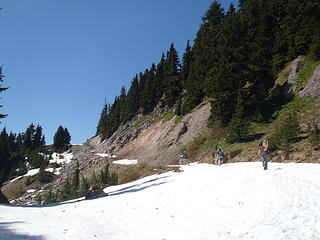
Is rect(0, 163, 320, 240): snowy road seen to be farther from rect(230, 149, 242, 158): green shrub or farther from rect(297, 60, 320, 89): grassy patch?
rect(297, 60, 320, 89): grassy patch

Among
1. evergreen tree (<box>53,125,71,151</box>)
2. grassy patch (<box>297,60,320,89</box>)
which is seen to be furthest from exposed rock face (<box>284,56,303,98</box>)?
evergreen tree (<box>53,125,71,151</box>)

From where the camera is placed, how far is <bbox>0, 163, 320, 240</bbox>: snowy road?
18.9 feet

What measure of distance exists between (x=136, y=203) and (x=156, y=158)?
70.2 feet

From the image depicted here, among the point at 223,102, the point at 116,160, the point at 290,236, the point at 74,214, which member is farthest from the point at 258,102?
the point at 116,160

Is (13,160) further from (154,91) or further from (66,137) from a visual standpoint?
(154,91)

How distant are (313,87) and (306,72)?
295 centimetres

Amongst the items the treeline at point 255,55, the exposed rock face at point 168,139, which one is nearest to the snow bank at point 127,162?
the exposed rock face at point 168,139

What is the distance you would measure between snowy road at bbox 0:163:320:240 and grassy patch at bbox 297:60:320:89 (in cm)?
1385

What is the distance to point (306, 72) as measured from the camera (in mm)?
21359

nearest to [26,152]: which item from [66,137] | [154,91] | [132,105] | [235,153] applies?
[66,137]

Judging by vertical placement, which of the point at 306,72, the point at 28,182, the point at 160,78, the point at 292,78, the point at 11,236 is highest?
the point at 160,78

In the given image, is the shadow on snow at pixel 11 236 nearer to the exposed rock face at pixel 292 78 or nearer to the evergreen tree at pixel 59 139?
the exposed rock face at pixel 292 78

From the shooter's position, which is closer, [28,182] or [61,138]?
[28,182]

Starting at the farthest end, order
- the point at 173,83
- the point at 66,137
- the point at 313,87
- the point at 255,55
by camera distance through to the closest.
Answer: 1. the point at 66,137
2. the point at 173,83
3. the point at 255,55
4. the point at 313,87
